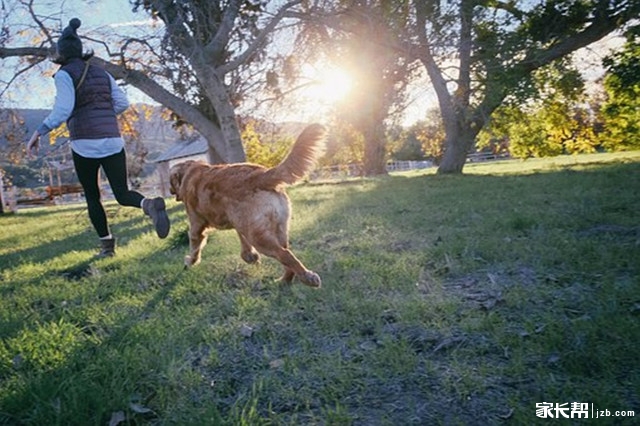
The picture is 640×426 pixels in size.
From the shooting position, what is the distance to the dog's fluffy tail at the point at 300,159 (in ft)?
10.7

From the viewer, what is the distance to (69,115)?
423 centimetres

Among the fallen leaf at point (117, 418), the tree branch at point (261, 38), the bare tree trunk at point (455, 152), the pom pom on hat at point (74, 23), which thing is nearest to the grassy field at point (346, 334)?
the fallen leaf at point (117, 418)

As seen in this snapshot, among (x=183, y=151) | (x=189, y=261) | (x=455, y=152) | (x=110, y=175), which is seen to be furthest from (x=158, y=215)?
(x=183, y=151)

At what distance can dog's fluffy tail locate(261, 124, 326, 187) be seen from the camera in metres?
3.25

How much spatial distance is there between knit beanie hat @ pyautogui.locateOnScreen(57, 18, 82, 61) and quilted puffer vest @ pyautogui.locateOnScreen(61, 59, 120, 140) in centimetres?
8

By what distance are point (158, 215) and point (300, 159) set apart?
1.95 m

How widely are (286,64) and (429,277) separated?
9.38m

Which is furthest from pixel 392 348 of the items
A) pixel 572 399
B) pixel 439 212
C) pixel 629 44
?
pixel 629 44

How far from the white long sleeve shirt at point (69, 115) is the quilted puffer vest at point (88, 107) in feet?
0.23

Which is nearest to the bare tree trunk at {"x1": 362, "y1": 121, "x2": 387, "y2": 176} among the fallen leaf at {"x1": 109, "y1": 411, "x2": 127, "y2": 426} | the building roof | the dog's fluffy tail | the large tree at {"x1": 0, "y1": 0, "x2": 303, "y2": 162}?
the large tree at {"x1": 0, "y1": 0, "x2": 303, "y2": 162}

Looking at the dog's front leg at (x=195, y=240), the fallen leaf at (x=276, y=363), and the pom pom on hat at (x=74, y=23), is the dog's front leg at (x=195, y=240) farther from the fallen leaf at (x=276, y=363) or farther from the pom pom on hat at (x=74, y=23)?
the pom pom on hat at (x=74, y=23)

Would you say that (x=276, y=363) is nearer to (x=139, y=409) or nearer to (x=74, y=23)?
(x=139, y=409)

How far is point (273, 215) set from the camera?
10.7ft

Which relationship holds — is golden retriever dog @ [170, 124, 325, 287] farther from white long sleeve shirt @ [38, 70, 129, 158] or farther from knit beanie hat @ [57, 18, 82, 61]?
knit beanie hat @ [57, 18, 82, 61]
